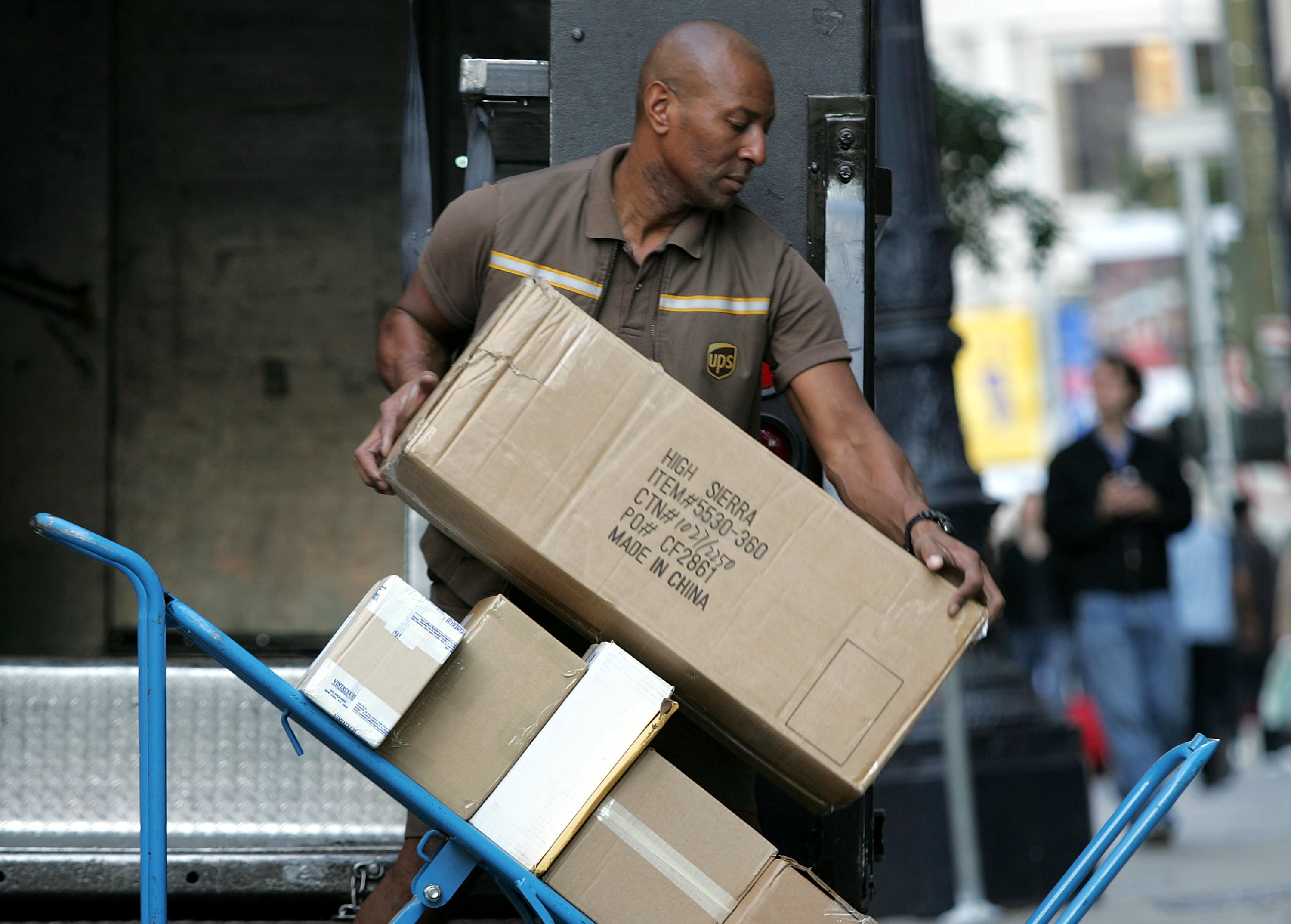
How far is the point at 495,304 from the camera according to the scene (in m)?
3.07

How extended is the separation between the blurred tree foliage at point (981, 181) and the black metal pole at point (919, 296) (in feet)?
8.68

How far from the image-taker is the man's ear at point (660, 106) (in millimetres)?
3010

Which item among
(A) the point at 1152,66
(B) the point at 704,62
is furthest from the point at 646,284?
(A) the point at 1152,66

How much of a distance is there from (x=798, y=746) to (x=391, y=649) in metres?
0.70

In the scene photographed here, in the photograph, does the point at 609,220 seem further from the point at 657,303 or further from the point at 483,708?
the point at 483,708

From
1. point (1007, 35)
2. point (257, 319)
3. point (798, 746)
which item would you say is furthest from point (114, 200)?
point (1007, 35)

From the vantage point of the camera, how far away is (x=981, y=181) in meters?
9.58

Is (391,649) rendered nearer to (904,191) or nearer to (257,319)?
(257,319)

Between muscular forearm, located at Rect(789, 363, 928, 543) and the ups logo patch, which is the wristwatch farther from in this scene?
the ups logo patch

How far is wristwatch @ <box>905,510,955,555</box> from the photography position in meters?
2.81

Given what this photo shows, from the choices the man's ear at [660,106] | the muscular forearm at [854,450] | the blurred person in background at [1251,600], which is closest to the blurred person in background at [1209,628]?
the blurred person in background at [1251,600]

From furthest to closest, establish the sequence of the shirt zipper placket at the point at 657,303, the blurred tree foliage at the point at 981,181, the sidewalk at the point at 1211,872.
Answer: the blurred tree foliage at the point at 981,181
the sidewalk at the point at 1211,872
the shirt zipper placket at the point at 657,303

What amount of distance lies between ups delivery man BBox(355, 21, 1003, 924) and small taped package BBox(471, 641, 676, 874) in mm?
455

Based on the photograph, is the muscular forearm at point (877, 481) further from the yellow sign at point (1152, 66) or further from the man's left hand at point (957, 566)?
the yellow sign at point (1152, 66)
